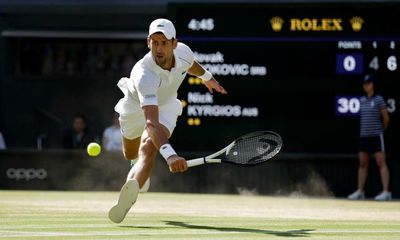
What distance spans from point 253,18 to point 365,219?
4891 mm

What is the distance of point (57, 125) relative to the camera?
59.5 ft

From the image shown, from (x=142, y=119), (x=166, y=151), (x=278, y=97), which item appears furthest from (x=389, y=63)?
(x=166, y=151)

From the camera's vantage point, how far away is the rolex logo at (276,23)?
1479cm

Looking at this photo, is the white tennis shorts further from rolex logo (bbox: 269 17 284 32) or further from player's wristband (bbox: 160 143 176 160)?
rolex logo (bbox: 269 17 284 32)

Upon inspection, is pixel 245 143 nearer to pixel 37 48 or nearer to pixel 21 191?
pixel 21 191

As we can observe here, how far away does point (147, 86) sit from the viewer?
912 cm

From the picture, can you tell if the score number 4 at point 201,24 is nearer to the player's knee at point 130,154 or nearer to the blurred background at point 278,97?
the blurred background at point 278,97

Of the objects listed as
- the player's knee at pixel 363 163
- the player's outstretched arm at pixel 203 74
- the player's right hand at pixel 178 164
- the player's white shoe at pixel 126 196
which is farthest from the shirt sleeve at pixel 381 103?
the player's right hand at pixel 178 164

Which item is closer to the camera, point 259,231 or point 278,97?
point 259,231

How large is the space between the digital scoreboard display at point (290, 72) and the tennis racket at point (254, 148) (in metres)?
5.60

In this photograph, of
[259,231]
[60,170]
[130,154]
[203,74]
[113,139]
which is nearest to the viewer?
[259,231]

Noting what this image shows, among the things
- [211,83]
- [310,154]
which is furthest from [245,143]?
[310,154]

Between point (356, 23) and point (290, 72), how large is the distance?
105 centimetres

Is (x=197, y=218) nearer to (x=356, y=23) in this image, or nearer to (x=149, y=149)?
(x=149, y=149)
